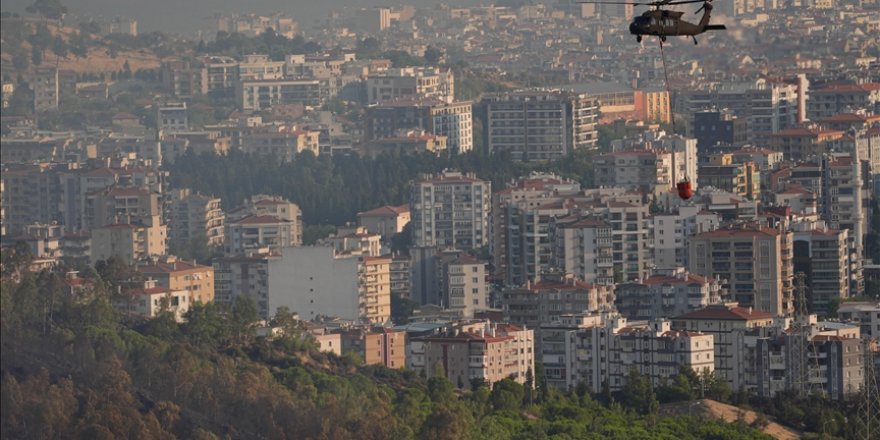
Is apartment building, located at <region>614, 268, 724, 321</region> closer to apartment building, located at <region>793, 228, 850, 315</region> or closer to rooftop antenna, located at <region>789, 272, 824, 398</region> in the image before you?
apartment building, located at <region>793, 228, 850, 315</region>

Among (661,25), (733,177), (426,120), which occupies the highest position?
(661,25)

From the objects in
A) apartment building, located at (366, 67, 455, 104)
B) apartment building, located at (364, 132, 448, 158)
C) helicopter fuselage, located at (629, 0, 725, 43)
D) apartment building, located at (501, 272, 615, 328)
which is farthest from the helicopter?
Answer: apartment building, located at (366, 67, 455, 104)

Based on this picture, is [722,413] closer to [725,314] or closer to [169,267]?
[725,314]

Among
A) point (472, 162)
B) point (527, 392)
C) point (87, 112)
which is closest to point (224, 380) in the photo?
point (527, 392)

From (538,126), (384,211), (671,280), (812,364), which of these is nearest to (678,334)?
(812,364)

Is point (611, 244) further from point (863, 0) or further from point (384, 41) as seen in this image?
point (384, 41)

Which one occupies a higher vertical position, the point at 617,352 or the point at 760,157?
the point at 760,157
